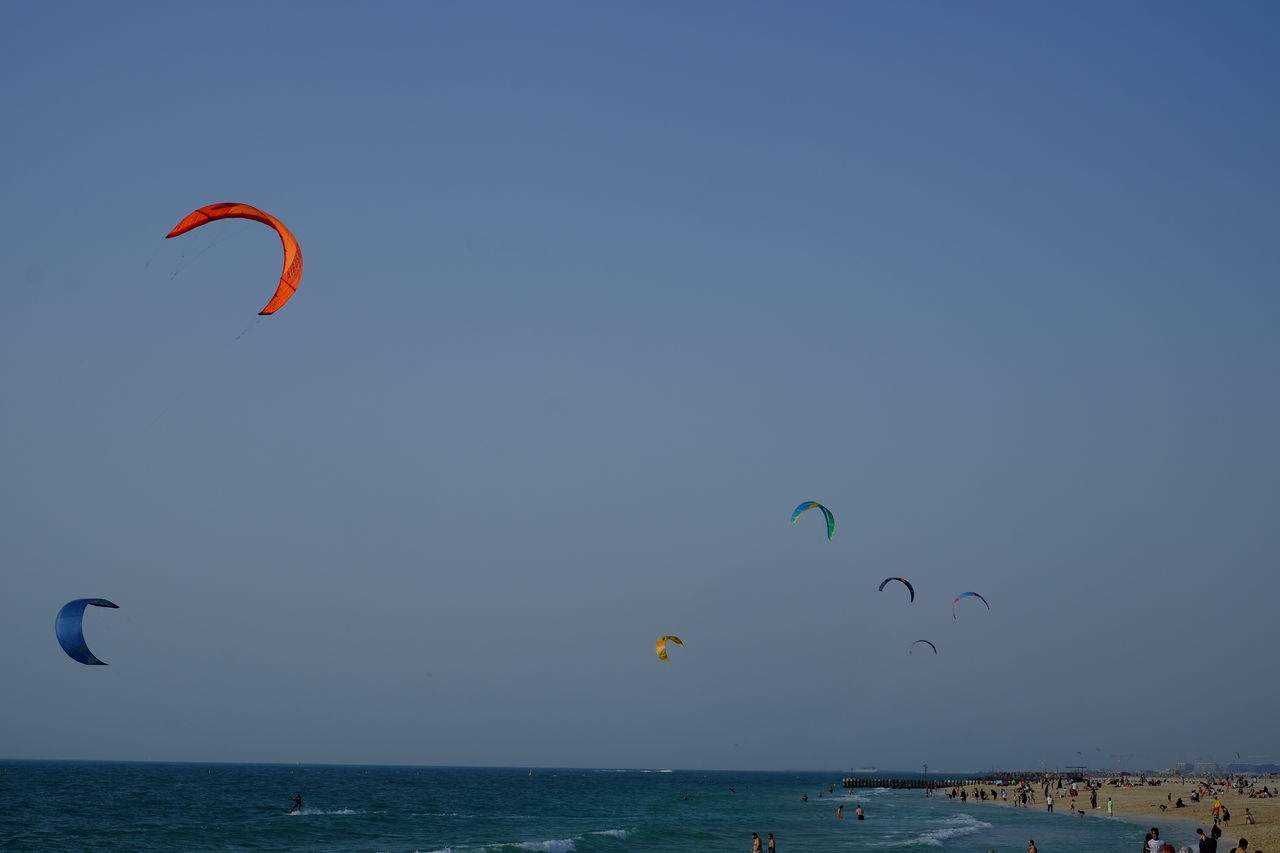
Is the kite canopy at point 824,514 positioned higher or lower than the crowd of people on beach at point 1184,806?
higher

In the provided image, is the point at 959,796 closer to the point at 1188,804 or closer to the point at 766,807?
the point at 766,807

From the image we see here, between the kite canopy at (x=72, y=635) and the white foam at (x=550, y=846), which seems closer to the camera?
the kite canopy at (x=72, y=635)

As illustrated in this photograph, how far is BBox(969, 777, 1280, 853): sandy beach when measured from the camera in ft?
106

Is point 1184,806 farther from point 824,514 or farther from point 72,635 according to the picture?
point 72,635

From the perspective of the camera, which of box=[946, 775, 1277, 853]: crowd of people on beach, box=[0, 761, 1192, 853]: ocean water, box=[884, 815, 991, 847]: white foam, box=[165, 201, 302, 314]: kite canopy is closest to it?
box=[165, 201, 302, 314]: kite canopy

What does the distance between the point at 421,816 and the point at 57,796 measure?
95.5ft

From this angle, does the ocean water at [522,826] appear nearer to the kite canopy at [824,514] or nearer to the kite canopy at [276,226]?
the kite canopy at [824,514]

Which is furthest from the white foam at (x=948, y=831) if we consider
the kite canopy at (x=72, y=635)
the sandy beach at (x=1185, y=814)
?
the kite canopy at (x=72, y=635)

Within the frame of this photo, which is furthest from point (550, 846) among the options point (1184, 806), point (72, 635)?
point (1184, 806)

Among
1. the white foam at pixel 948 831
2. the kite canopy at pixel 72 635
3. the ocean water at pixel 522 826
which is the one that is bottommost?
the ocean water at pixel 522 826

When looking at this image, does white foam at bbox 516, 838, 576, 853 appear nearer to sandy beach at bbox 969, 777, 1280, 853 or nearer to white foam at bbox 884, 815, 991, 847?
white foam at bbox 884, 815, 991, 847

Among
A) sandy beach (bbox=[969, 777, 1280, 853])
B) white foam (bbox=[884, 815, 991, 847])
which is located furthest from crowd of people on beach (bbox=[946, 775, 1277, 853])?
white foam (bbox=[884, 815, 991, 847])

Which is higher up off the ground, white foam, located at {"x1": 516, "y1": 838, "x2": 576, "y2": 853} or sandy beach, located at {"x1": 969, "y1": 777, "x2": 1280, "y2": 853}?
sandy beach, located at {"x1": 969, "y1": 777, "x2": 1280, "y2": 853}

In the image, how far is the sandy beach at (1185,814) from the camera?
3238cm
